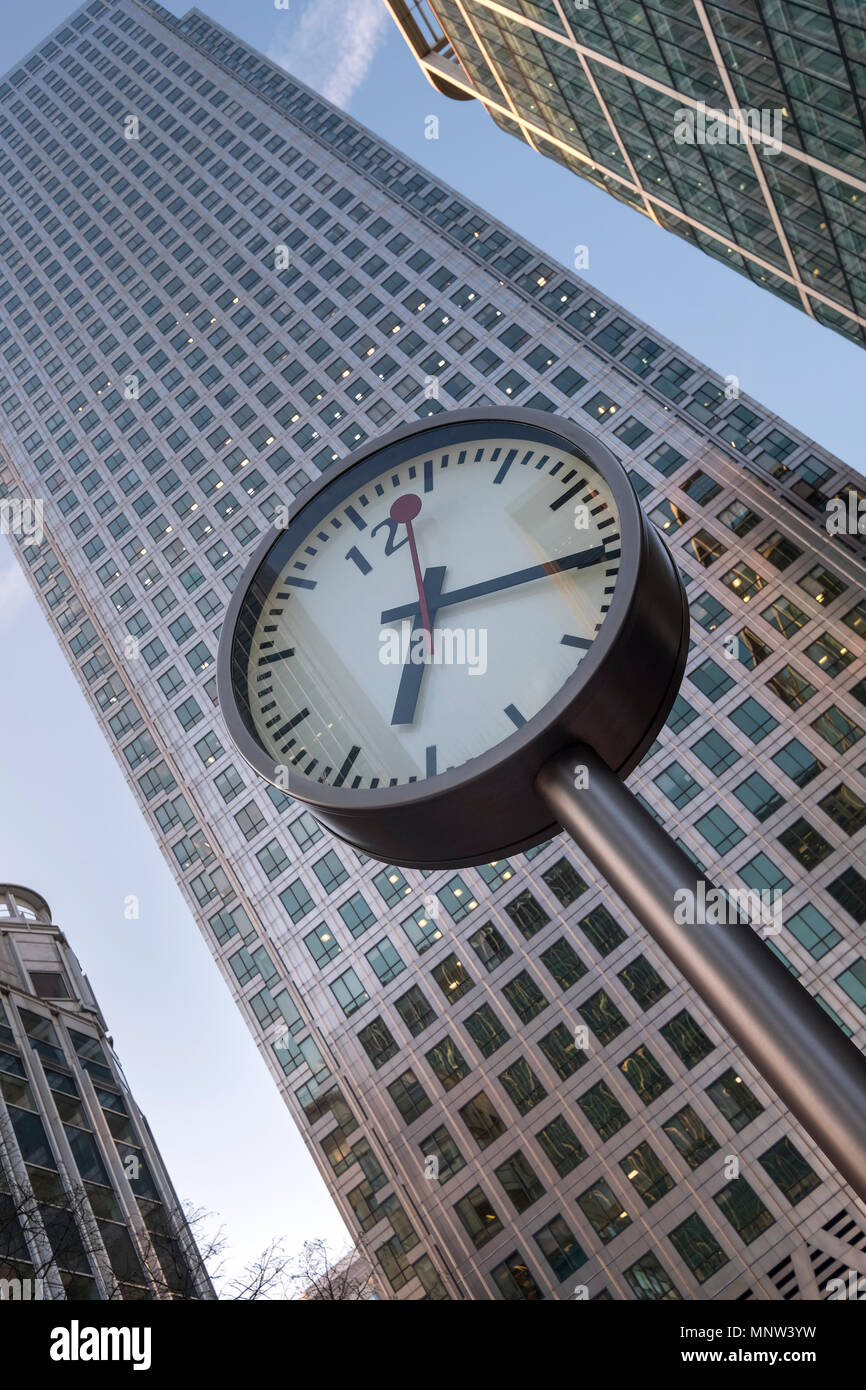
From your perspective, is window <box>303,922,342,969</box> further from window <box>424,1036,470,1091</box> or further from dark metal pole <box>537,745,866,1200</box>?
dark metal pole <box>537,745,866,1200</box>

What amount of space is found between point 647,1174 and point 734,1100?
4.07 meters

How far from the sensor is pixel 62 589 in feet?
220

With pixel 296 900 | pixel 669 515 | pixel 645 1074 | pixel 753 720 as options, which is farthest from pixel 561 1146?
pixel 669 515

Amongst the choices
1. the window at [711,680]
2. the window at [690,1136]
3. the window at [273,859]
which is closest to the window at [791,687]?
the window at [711,680]

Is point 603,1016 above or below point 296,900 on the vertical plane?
below

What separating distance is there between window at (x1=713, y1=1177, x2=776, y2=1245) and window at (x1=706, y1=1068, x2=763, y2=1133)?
190 centimetres

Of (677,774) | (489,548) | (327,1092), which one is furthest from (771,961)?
(327,1092)

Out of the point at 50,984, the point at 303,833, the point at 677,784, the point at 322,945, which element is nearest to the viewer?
the point at 50,984

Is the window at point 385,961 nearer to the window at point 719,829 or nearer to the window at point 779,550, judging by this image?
the window at point 719,829

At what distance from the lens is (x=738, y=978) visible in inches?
101

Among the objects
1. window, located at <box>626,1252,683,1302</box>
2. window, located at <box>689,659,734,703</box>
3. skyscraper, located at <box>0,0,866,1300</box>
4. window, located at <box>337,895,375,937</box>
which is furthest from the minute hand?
window, located at <box>337,895,375,937</box>

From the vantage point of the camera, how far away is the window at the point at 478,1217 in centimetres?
3944

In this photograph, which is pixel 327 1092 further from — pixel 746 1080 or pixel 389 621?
pixel 389 621

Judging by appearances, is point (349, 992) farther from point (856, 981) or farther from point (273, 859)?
point (856, 981)
